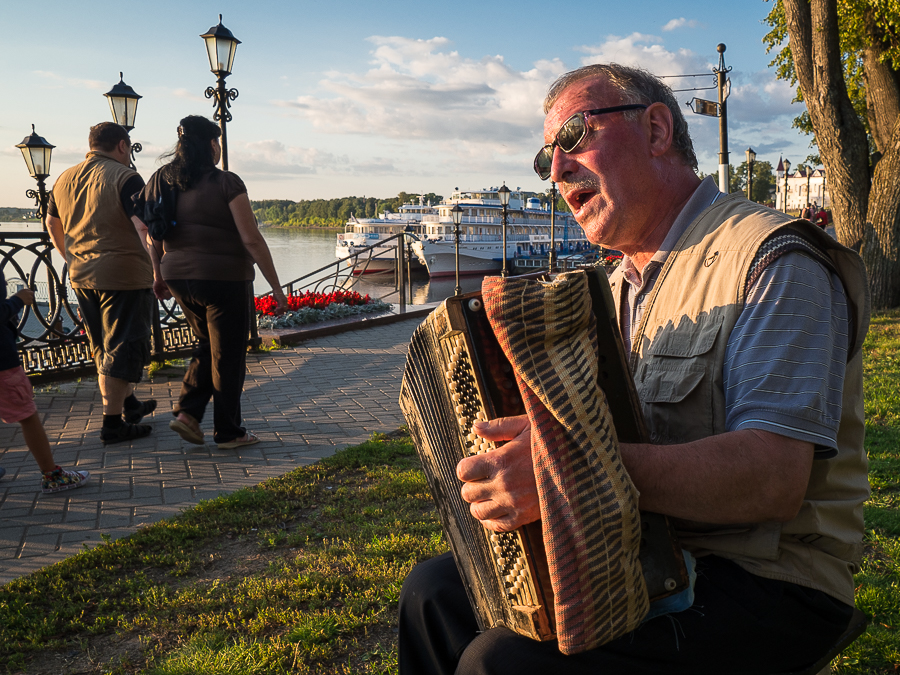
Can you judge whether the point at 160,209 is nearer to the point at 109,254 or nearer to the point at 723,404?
the point at 109,254

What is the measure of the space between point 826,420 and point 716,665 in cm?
60

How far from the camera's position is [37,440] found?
4.42m

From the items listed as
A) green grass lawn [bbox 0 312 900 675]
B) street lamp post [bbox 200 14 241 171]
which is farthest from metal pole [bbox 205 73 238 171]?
green grass lawn [bbox 0 312 900 675]

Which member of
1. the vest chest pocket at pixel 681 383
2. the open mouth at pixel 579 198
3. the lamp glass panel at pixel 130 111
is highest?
the lamp glass panel at pixel 130 111

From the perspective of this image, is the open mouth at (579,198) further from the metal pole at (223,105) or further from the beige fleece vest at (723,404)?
the metal pole at (223,105)

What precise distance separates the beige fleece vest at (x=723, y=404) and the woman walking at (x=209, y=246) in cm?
391

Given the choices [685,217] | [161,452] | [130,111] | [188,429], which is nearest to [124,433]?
[161,452]

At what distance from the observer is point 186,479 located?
4.86 m

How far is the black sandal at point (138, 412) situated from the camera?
598cm

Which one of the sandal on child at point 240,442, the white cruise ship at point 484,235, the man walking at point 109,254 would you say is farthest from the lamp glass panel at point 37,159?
the white cruise ship at point 484,235

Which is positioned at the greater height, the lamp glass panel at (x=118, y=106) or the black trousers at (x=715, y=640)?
the lamp glass panel at (x=118, y=106)

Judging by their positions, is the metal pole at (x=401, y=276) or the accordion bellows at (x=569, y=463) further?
the metal pole at (x=401, y=276)

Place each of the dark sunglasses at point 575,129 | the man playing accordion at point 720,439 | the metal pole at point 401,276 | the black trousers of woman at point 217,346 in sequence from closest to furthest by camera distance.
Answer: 1. the man playing accordion at point 720,439
2. the dark sunglasses at point 575,129
3. the black trousers of woman at point 217,346
4. the metal pole at point 401,276

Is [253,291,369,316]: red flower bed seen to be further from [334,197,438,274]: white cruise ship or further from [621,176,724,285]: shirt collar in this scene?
[334,197,438,274]: white cruise ship
